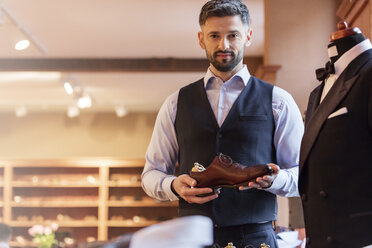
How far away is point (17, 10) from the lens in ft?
17.0

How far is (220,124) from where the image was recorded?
1.71 metres

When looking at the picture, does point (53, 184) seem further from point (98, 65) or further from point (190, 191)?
point (190, 191)

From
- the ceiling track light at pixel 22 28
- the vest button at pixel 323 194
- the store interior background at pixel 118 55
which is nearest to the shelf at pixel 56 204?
the store interior background at pixel 118 55

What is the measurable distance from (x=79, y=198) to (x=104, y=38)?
4.39 m

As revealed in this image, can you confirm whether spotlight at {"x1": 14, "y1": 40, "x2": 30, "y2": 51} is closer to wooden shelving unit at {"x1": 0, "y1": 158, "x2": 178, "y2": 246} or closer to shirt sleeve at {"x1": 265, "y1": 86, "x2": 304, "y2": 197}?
shirt sleeve at {"x1": 265, "y1": 86, "x2": 304, "y2": 197}

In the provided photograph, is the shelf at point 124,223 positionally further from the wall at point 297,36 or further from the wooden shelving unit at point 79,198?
the wall at point 297,36

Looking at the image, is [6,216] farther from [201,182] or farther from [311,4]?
[201,182]

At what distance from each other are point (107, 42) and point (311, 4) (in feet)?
8.97

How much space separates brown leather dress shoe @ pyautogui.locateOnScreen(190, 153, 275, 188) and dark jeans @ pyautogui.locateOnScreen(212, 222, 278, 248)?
0.16 metres

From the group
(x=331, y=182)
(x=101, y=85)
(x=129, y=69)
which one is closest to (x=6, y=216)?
(x=101, y=85)

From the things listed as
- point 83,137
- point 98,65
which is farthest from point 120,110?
point 98,65

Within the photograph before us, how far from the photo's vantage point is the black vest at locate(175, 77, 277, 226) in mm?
1623

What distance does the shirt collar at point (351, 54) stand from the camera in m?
1.40

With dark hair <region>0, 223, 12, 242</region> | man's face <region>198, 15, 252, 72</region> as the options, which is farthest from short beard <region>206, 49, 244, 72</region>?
dark hair <region>0, 223, 12, 242</region>
